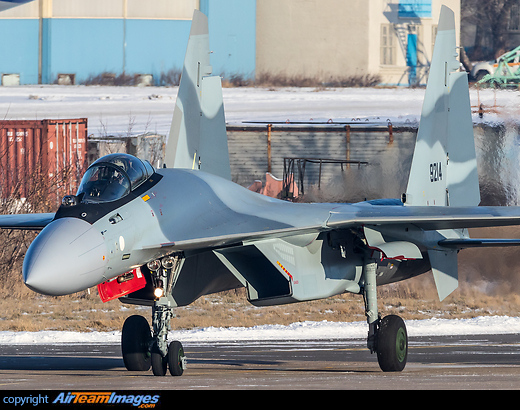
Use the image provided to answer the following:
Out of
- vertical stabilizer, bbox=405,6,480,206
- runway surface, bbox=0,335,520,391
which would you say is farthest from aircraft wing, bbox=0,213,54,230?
vertical stabilizer, bbox=405,6,480,206

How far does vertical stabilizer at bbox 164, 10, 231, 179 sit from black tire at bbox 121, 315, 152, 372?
3428 mm

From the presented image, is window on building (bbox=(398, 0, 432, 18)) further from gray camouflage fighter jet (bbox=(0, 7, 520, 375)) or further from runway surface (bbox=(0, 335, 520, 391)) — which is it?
gray camouflage fighter jet (bbox=(0, 7, 520, 375))

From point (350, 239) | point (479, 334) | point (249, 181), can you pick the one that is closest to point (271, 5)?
point (249, 181)

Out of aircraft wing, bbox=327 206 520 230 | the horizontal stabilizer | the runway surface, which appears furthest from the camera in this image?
the horizontal stabilizer

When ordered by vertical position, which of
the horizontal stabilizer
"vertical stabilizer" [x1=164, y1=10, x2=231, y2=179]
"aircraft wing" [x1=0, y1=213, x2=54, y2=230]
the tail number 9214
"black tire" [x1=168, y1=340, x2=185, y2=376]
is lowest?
"black tire" [x1=168, y1=340, x2=185, y2=376]

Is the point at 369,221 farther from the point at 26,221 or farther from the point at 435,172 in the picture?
the point at 26,221

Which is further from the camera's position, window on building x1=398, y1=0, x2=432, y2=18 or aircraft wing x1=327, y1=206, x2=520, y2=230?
window on building x1=398, y1=0, x2=432, y2=18

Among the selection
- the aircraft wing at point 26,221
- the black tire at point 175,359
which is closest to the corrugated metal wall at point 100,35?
the aircraft wing at point 26,221

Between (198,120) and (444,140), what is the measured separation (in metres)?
4.34

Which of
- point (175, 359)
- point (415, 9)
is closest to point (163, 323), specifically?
point (175, 359)

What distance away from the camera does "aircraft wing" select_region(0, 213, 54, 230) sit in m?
14.0

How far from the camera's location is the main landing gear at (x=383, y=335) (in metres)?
12.7

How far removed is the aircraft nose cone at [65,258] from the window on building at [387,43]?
47760 millimetres

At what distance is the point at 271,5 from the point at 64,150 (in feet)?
89.5
